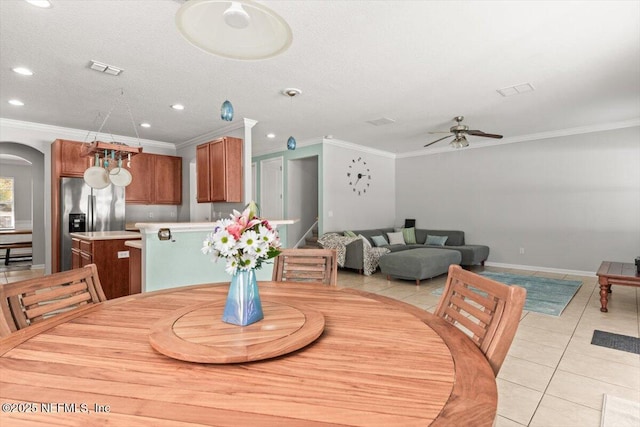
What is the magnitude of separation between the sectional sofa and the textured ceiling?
210 centimetres

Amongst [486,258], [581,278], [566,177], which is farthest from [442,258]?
[566,177]

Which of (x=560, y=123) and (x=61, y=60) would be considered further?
(x=560, y=123)

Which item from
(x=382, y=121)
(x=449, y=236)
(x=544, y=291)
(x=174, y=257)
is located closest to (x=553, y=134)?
(x=449, y=236)

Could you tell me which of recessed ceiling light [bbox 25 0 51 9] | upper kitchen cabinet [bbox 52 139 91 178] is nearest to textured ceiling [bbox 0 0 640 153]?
recessed ceiling light [bbox 25 0 51 9]

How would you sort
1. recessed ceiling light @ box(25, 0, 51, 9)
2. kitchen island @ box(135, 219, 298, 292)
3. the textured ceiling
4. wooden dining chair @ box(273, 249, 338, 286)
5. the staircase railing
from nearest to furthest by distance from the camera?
wooden dining chair @ box(273, 249, 338, 286) < recessed ceiling light @ box(25, 0, 51, 9) < the textured ceiling < kitchen island @ box(135, 219, 298, 292) < the staircase railing

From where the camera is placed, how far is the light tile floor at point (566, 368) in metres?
1.88

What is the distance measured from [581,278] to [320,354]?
6.29 meters

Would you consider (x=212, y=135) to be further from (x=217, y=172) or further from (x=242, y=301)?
(x=242, y=301)

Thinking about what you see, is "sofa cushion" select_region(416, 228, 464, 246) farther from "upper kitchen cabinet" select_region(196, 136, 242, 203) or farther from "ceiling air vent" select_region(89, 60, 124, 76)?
"ceiling air vent" select_region(89, 60, 124, 76)

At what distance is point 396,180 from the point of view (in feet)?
27.0

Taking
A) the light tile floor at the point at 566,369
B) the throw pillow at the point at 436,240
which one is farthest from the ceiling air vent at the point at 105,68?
the throw pillow at the point at 436,240

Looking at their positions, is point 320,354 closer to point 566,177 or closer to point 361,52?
point 361,52

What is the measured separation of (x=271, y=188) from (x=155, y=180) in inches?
98.9

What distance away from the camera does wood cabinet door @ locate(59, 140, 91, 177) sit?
4848 millimetres
